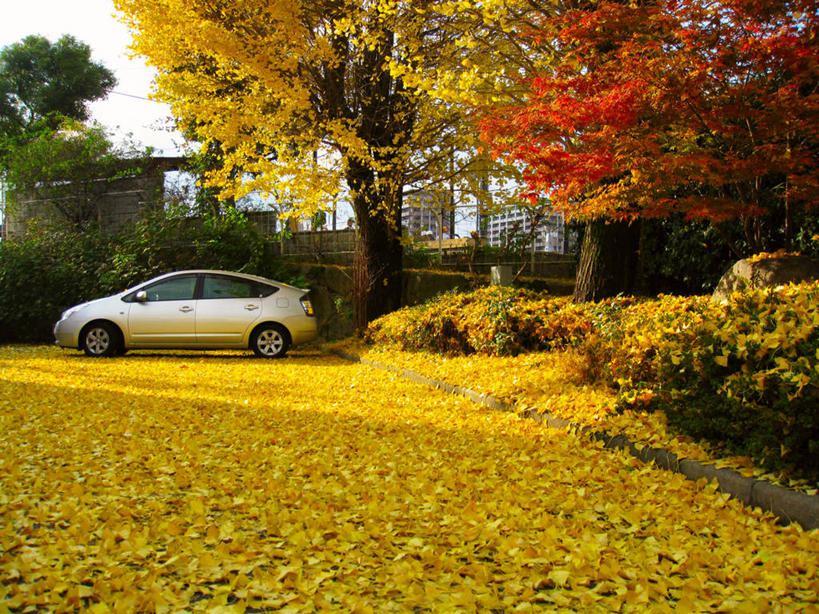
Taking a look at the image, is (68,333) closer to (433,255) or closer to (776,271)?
(433,255)

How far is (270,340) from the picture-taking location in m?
11.0

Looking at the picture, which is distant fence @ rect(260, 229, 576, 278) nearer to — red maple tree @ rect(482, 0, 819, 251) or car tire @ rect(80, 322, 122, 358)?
car tire @ rect(80, 322, 122, 358)

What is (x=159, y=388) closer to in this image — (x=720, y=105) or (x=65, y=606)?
(x=65, y=606)

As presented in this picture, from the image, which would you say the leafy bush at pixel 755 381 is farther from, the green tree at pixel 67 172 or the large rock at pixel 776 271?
the green tree at pixel 67 172

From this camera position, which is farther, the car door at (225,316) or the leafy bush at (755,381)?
the car door at (225,316)

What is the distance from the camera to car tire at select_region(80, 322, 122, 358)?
1076 centimetres

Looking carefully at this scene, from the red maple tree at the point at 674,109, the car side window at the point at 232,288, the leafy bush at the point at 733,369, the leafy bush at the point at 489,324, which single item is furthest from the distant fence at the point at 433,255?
the leafy bush at the point at 733,369

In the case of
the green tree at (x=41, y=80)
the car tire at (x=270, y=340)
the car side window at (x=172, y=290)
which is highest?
the green tree at (x=41, y=80)

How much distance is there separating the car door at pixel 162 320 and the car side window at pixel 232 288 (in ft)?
0.93

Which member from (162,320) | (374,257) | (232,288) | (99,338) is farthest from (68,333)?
(374,257)

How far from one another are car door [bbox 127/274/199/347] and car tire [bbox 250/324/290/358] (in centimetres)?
104

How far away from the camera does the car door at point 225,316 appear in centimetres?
1085

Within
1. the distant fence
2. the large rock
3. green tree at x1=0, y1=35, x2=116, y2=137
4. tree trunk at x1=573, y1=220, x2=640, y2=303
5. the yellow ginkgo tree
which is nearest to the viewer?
the large rock

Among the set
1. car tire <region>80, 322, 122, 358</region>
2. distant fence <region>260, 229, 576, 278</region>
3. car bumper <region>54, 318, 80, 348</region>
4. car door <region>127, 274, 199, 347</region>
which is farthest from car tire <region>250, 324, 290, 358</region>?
distant fence <region>260, 229, 576, 278</region>
